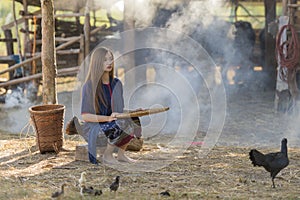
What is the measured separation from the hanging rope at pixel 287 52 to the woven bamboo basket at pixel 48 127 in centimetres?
469

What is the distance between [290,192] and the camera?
5.29 meters

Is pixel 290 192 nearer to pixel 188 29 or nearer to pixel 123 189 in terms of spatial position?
pixel 123 189

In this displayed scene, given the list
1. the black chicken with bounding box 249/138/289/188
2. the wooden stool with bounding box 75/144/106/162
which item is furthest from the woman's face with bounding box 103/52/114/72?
the black chicken with bounding box 249/138/289/188

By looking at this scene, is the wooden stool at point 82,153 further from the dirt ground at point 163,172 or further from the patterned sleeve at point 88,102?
the patterned sleeve at point 88,102

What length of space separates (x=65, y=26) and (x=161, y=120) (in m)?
5.93

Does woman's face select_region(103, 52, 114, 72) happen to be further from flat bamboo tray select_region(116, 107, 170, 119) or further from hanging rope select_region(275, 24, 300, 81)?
hanging rope select_region(275, 24, 300, 81)

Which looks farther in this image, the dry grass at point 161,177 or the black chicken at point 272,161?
the black chicken at point 272,161

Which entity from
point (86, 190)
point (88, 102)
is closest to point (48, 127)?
point (88, 102)

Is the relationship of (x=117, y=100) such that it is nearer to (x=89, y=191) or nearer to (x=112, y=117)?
(x=112, y=117)

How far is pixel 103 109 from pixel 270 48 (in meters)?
8.55

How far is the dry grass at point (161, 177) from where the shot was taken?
205 inches

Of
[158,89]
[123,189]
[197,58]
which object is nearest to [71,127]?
[123,189]

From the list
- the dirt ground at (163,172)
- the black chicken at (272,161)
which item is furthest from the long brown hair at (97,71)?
the black chicken at (272,161)

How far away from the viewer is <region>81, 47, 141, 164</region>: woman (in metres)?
6.27
